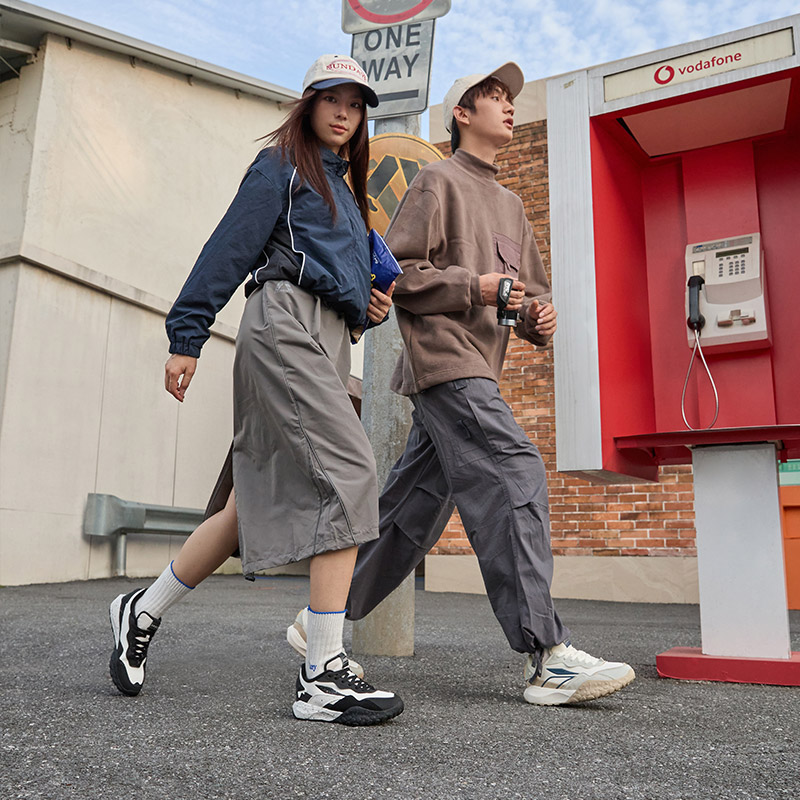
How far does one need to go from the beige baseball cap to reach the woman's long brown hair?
17.6 inches

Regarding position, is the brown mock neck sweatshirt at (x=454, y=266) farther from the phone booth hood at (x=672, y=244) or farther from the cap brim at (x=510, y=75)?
the phone booth hood at (x=672, y=244)

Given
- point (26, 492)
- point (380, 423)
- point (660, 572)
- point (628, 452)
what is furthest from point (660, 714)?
point (26, 492)

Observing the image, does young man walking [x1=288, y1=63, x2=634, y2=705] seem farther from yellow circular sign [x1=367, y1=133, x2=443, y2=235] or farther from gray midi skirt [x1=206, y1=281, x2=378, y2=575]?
yellow circular sign [x1=367, y1=133, x2=443, y2=235]

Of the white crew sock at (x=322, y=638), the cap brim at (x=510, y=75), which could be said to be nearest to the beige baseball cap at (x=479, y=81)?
the cap brim at (x=510, y=75)

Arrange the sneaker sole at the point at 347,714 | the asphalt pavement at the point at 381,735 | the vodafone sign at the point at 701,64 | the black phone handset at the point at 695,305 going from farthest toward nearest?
1. the black phone handset at the point at 695,305
2. the vodafone sign at the point at 701,64
3. the sneaker sole at the point at 347,714
4. the asphalt pavement at the point at 381,735

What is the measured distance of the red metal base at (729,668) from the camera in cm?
287

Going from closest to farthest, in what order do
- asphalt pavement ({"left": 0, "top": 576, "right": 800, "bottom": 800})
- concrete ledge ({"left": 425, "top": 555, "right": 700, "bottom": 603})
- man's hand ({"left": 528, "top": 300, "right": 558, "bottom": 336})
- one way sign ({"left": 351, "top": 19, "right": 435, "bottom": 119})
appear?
1. asphalt pavement ({"left": 0, "top": 576, "right": 800, "bottom": 800})
2. man's hand ({"left": 528, "top": 300, "right": 558, "bottom": 336})
3. one way sign ({"left": 351, "top": 19, "right": 435, "bottom": 119})
4. concrete ledge ({"left": 425, "top": 555, "right": 700, "bottom": 603})

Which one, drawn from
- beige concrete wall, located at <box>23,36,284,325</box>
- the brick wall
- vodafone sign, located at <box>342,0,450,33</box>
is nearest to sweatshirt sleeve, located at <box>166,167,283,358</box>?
vodafone sign, located at <box>342,0,450,33</box>

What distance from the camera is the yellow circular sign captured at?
3746 millimetres

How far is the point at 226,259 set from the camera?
232 cm

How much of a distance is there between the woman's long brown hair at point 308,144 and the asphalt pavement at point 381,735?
138 cm

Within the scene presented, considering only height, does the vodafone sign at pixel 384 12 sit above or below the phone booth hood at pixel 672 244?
above

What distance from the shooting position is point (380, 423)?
376cm

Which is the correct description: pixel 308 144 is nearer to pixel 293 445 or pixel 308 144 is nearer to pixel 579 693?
pixel 293 445
